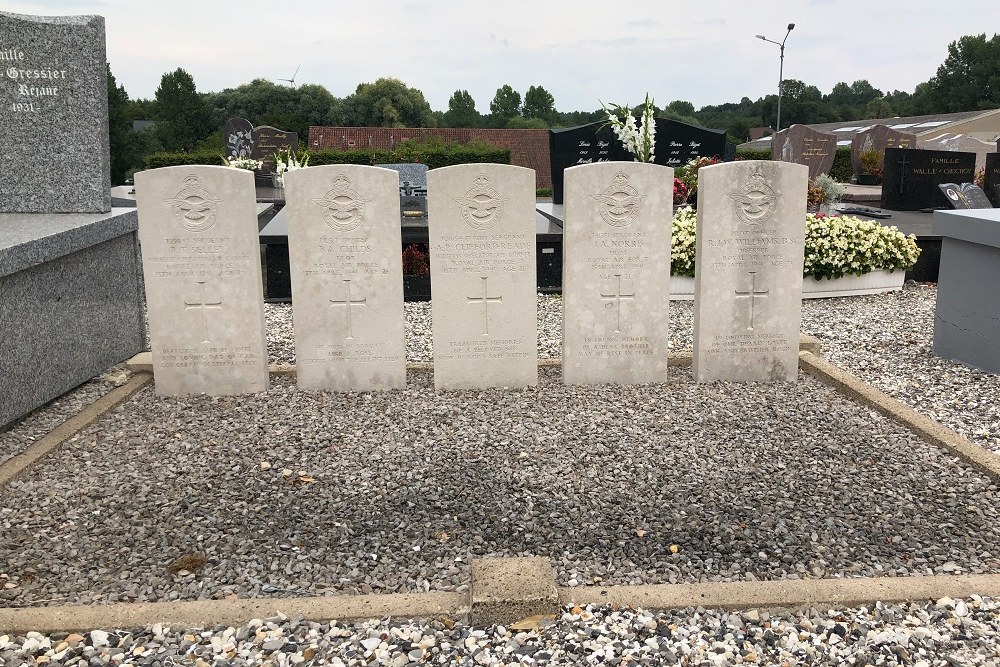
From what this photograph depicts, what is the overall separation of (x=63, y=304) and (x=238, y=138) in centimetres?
1788

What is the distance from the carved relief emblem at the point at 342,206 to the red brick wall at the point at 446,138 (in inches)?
915

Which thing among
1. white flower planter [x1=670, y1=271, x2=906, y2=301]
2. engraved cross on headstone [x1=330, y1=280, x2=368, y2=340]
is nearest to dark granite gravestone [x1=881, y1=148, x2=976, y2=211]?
white flower planter [x1=670, y1=271, x2=906, y2=301]

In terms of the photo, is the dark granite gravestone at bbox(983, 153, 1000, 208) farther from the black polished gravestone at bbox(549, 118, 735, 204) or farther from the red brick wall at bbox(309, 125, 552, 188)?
the red brick wall at bbox(309, 125, 552, 188)

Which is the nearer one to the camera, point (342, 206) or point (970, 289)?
point (342, 206)

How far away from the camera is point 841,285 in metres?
8.45

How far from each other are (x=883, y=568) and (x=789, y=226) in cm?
270

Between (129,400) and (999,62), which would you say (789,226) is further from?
(999,62)

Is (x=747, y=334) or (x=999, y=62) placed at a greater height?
(x=999, y=62)

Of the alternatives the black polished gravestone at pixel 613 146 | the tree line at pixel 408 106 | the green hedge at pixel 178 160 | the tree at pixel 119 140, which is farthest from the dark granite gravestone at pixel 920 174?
the tree line at pixel 408 106

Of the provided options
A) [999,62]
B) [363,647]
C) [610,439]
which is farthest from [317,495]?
[999,62]

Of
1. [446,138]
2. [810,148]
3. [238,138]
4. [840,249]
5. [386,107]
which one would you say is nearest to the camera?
[840,249]

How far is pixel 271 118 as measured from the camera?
39938mm

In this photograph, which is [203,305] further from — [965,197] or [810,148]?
[810,148]

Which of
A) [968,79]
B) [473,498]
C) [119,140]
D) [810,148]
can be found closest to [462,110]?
[968,79]
